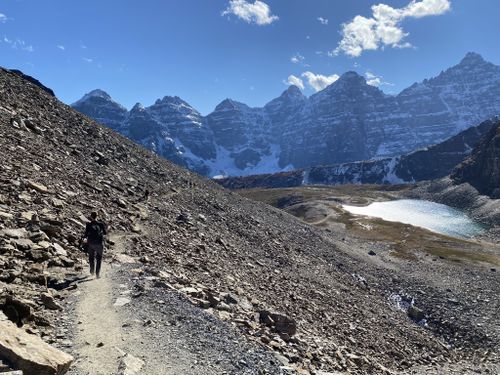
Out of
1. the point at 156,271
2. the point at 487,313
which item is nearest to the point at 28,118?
the point at 156,271

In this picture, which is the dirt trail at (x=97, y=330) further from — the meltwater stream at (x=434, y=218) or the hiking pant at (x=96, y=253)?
the meltwater stream at (x=434, y=218)

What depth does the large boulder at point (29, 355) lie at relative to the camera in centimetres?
1089

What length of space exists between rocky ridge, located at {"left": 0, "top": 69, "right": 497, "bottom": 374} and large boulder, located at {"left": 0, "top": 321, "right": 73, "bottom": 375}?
1936 millimetres

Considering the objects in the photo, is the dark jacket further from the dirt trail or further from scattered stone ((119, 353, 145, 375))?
scattered stone ((119, 353, 145, 375))

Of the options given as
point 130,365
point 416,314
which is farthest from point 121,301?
point 416,314

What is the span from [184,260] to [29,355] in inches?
Answer: 643

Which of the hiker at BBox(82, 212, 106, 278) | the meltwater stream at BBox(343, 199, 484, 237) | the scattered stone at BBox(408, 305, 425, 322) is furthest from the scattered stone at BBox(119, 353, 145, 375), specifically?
the meltwater stream at BBox(343, 199, 484, 237)

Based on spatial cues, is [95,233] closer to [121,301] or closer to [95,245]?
[95,245]

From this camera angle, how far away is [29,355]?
11.1 metres

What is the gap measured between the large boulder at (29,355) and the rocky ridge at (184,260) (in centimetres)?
194

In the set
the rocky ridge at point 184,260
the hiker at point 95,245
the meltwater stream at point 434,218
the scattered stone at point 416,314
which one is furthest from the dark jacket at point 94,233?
the meltwater stream at point 434,218

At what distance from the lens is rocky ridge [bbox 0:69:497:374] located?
1947 cm

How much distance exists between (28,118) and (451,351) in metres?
40.5

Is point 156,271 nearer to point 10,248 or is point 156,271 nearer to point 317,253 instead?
point 10,248
